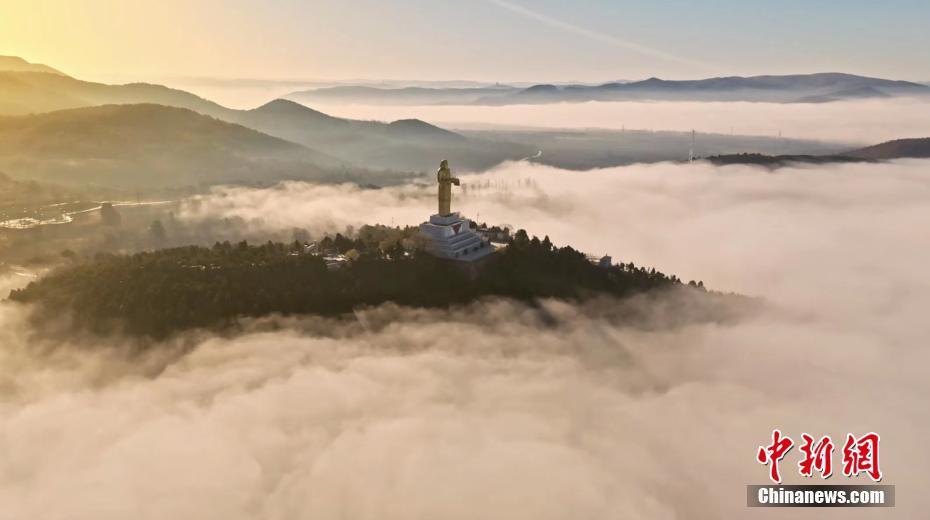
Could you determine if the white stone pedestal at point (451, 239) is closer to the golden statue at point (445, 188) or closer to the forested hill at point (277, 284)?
the golden statue at point (445, 188)

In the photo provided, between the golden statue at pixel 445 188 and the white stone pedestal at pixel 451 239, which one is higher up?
the golden statue at pixel 445 188

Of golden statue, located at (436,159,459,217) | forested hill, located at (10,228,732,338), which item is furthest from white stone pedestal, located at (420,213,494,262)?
forested hill, located at (10,228,732,338)

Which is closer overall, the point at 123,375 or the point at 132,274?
the point at 123,375

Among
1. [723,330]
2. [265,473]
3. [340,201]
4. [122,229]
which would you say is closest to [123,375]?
[265,473]

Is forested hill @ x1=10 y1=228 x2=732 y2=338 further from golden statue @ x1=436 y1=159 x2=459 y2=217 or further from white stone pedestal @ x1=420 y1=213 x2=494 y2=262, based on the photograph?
golden statue @ x1=436 y1=159 x2=459 y2=217

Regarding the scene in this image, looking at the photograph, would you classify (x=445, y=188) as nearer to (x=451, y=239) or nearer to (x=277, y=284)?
(x=451, y=239)

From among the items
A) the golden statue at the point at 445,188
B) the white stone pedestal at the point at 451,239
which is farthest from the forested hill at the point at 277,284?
the golden statue at the point at 445,188

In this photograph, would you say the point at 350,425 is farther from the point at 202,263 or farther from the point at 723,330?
the point at 723,330

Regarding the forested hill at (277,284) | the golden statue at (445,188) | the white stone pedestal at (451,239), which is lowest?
the forested hill at (277,284)
